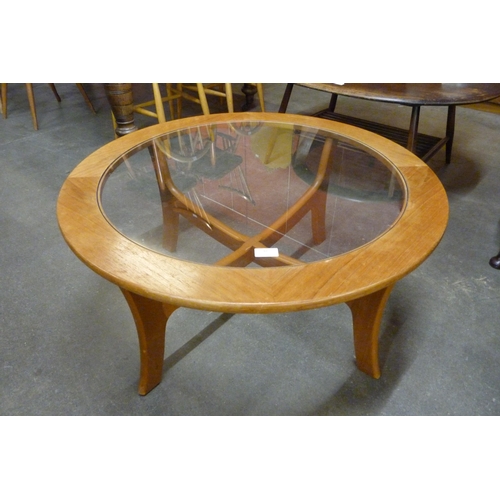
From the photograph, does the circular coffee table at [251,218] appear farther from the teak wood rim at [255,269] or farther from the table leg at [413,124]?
the table leg at [413,124]

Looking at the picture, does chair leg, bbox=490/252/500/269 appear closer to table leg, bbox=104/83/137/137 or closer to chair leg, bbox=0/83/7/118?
table leg, bbox=104/83/137/137

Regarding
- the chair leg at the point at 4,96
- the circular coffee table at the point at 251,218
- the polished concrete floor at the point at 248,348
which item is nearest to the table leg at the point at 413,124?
the polished concrete floor at the point at 248,348

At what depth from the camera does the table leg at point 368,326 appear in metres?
0.95

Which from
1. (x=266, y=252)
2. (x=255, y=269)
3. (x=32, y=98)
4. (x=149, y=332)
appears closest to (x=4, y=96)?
(x=32, y=98)

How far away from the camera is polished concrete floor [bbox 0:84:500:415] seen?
3.57ft

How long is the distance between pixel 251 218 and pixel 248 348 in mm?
417

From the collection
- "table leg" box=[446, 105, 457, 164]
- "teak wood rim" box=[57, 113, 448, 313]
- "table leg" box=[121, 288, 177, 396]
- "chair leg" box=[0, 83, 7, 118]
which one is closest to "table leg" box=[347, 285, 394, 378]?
"teak wood rim" box=[57, 113, 448, 313]

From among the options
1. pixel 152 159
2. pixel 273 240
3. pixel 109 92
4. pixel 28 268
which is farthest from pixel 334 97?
pixel 28 268

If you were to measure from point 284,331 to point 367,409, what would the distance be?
346mm

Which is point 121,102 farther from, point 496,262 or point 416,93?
point 496,262

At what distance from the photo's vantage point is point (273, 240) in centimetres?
99

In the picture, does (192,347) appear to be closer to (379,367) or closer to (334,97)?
(379,367)

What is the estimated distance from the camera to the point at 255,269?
75 cm

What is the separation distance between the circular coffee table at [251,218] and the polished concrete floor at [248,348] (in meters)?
0.10
